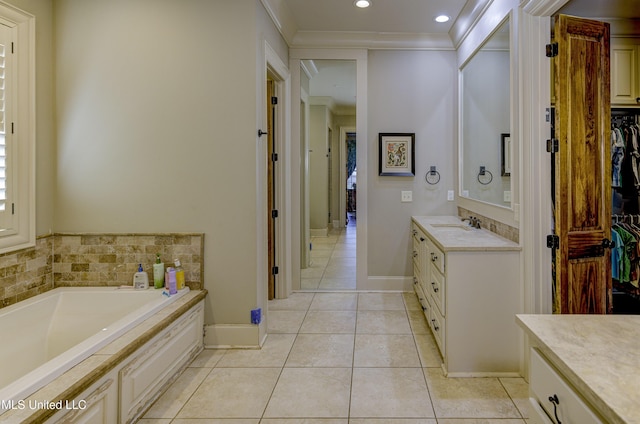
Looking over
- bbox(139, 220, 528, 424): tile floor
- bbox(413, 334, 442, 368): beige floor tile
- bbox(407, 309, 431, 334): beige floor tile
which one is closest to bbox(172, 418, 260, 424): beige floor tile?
bbox(139, 220, 528, 424): tile floor

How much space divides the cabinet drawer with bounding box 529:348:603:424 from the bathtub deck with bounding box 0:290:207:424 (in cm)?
174

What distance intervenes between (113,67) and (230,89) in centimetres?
89

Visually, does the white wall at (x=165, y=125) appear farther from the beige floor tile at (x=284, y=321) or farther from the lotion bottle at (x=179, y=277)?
the beige floor tile at (x=284, y=321)

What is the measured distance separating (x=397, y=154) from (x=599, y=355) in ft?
11.4

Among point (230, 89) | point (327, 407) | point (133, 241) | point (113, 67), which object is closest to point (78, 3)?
point (113, 67)

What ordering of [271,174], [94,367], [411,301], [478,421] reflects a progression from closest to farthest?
[94,367] < [478,421] < [271,174] < [411,301]

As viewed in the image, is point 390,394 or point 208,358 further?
point 208,358

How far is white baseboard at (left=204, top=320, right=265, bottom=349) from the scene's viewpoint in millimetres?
2994

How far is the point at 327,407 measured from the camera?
2.22 metres

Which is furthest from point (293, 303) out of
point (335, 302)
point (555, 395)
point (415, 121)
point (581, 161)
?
point (555, 395)

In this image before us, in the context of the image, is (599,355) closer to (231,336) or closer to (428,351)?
(428,351)

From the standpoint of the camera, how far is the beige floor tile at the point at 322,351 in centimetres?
276

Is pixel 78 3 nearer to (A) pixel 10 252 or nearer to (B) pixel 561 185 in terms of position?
(A) pixel 10 252

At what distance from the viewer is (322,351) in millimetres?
2951
